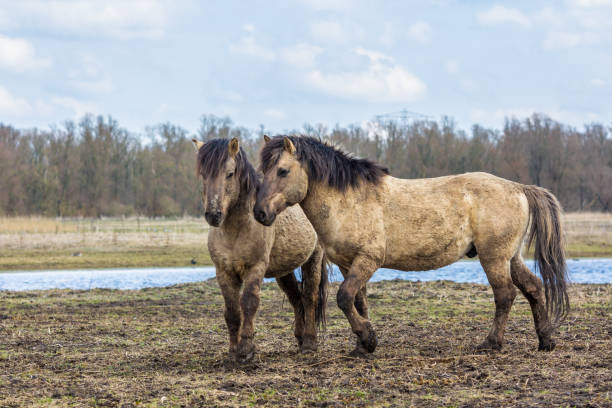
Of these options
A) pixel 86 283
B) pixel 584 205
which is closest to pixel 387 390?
pixel 86 283

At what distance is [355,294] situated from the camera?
253 inches

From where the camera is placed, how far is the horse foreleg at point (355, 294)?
6.41m

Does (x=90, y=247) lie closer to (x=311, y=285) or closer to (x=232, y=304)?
(x=311, y=285)

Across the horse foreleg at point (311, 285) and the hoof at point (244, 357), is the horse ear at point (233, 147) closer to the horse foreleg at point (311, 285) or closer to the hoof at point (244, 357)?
the horse foreleg at point (311, 285)

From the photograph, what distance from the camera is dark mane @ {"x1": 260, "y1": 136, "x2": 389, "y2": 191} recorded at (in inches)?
260

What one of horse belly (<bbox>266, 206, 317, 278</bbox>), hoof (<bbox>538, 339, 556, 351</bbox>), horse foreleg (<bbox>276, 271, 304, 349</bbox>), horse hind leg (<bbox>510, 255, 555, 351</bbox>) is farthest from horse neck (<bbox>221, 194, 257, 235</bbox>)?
hoof (<bbox>538, 339, 556, 351</bbox>)

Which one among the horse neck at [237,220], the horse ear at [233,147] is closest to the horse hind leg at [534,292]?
the horse neck at [237,220]

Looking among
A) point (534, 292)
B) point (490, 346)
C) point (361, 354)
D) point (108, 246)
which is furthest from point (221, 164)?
point (108, 246)

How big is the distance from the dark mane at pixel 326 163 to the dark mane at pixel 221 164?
0.87ft

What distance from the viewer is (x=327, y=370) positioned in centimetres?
621

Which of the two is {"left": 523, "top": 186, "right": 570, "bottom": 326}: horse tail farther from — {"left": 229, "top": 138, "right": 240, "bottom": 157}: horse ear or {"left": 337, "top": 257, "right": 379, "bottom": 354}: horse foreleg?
{"left": 229, "top": 138, "right": 240, "bottom": 157}: horse ear

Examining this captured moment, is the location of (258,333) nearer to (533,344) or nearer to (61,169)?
(533,344)

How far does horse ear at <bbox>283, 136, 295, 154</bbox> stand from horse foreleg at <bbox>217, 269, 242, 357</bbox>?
1.45 meters

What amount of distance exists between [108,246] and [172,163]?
2379 centimetres
